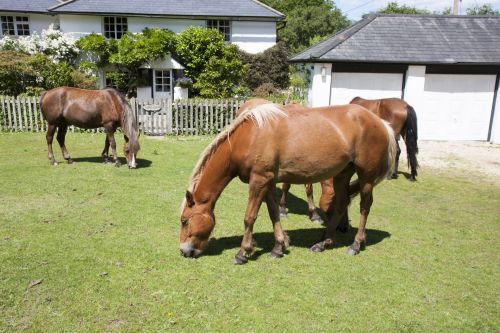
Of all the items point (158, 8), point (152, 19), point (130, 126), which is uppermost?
point (158, 8)

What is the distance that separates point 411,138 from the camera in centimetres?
971

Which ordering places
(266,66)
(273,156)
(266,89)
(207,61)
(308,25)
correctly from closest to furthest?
(273,156), (207,61), (266,89), (266,66), (308,25)

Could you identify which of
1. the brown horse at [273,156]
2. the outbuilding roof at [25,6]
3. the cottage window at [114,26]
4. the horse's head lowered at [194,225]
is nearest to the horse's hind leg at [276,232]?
the brown horse at [273,156]

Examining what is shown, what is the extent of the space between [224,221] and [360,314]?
3.07 meters

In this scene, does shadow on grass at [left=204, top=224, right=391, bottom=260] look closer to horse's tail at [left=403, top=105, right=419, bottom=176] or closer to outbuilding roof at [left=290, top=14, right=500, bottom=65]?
horse's tail at [left=403, top=105, right=419, bottom=176]

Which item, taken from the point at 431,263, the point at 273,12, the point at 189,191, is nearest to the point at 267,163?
the point at 189,191

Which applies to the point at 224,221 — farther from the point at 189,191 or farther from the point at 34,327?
the point at 34,327

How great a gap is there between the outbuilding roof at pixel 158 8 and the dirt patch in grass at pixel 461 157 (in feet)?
46.1

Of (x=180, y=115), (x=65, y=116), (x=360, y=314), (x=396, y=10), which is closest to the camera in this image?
(x=360, y=314)

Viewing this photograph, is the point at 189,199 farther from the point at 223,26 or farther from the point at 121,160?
the point at 223,26

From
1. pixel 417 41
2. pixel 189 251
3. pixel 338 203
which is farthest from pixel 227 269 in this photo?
pixel 417 41

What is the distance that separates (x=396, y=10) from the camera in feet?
172

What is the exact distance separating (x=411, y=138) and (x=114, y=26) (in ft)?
67.1

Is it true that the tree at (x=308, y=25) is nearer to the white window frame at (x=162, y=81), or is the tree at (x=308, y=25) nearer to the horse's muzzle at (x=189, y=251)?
the white window frame at (x=162, y=81)
